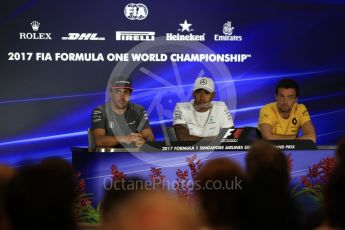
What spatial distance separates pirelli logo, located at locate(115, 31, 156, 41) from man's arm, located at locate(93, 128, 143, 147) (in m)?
1.75

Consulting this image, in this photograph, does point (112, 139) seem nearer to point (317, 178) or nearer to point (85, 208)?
point (85, 208)

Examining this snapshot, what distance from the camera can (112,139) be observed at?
19.3 ft

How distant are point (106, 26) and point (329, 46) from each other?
2.78 m

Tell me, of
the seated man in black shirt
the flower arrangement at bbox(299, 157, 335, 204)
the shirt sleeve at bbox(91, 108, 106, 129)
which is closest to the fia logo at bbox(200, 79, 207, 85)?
the seated man in black shirt

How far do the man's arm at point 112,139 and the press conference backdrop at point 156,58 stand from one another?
1.44 m

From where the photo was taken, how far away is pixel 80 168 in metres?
4.94

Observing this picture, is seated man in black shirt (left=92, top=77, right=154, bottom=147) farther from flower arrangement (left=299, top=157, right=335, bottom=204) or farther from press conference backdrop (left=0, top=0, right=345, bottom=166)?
flower arrangement (left=299, top=157, right=335, bottom=204)

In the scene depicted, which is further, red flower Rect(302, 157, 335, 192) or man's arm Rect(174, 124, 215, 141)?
man's arm Rect(174, 124, 215, 141)

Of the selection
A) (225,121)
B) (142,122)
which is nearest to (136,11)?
(142,122)

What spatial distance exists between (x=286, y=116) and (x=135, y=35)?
7.02 feet

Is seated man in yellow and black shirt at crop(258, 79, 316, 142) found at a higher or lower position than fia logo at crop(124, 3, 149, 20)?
lower

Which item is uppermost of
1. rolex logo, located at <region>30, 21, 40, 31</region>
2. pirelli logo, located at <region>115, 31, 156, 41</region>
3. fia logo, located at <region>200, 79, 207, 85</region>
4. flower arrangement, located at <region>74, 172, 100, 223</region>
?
rolex logo, located at <region>30, 21, 40, 31</region>

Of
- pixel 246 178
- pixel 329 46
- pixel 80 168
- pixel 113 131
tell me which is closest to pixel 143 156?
pixel 80 168

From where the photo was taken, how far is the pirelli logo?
299 inches
